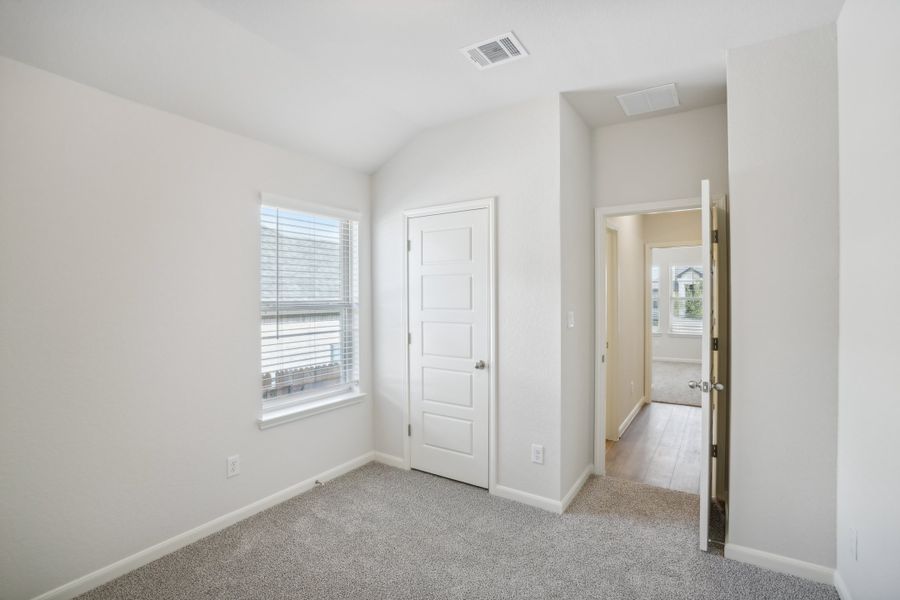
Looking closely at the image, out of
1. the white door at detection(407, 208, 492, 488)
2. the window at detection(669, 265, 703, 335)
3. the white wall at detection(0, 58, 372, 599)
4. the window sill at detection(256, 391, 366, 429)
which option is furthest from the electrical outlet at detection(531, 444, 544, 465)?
the window at detection(669, 265, 703, 335)

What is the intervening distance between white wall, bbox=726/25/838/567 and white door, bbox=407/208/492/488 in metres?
1.50

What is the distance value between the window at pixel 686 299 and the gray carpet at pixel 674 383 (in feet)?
2.56

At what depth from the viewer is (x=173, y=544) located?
2.45 metres

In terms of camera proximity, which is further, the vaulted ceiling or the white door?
the white door

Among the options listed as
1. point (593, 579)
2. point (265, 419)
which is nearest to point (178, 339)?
point (265, 419)

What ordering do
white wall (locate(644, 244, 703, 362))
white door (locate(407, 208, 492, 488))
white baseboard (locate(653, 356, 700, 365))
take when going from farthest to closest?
white wall (locate(644, 244, 703, 362)) < white baseboard (locate(653, 356, 700, 365)) < white door (locate(407, 208, 492, 488))

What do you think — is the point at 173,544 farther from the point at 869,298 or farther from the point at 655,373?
the point at 655,373

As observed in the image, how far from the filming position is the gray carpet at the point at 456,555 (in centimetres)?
213

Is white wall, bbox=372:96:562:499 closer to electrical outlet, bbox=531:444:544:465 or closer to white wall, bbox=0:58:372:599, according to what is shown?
electrical outlet, bbox=531:444:544:465

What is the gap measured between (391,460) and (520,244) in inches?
80.0

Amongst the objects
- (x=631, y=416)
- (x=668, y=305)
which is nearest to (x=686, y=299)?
(x=668, y=305)

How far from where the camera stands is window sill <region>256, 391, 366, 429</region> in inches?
117

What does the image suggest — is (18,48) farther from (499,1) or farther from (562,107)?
(562,107)

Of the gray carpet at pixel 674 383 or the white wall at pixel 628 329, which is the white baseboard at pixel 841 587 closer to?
the white wall at pixel 628 329
